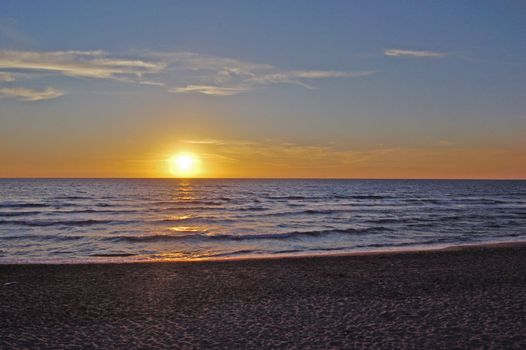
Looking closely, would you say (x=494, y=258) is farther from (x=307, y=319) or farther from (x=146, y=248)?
(x=146, y=248)

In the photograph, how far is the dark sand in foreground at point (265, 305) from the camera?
8.58 m

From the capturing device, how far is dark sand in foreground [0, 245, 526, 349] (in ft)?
28.1

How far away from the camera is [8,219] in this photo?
38.9 meters

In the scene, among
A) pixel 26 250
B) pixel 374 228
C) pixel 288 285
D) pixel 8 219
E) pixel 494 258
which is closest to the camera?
pixel 288 285

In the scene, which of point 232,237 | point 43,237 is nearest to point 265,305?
point 232,237

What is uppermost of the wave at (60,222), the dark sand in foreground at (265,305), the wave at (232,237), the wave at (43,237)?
the wave at (60,222)

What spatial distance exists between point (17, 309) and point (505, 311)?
36.5ft

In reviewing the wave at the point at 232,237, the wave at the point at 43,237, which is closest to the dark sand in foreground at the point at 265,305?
the wave at the point at 232,237

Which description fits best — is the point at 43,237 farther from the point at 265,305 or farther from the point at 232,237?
the point at 265,305

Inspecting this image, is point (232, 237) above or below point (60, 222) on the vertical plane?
below

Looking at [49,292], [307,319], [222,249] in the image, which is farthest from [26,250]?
[307,319]

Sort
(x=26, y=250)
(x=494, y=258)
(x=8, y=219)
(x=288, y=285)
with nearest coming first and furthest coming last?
(x=288, y=285) < (x=494, y=258) < (x=26, y=250) < (x=8, y=219)

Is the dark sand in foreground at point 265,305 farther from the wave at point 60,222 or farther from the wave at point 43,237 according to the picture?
the wave at point 60,222

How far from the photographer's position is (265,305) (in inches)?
434
